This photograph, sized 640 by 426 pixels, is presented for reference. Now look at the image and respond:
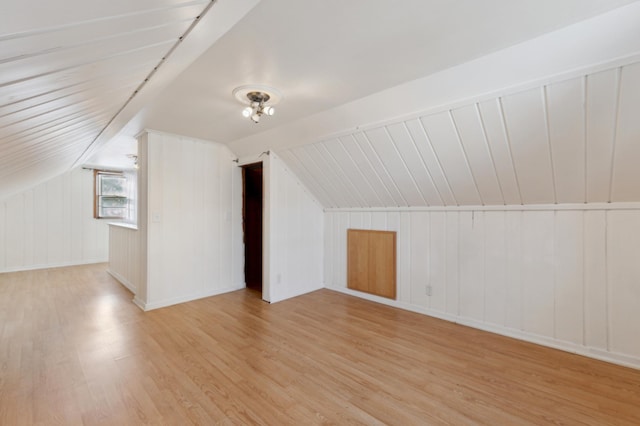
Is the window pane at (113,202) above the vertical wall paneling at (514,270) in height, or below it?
above

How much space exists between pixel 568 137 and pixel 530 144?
0.22m

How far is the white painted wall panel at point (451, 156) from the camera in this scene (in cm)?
237

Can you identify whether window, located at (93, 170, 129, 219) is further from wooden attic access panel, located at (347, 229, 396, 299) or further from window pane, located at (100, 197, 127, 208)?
wooden attic access panel, located at (347, 229, 396, 299)

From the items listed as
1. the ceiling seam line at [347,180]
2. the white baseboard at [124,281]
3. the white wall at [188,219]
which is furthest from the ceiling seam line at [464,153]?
the white baseboard at [124,281]

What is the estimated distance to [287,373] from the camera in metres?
2.10

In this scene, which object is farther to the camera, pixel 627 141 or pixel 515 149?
pixel 515 149

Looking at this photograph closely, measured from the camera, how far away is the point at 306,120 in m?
2.98

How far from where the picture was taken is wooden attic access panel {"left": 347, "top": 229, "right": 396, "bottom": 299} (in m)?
3.64

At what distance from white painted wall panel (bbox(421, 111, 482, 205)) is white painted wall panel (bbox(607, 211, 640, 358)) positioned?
103 cm

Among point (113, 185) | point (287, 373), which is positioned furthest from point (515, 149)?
point (113, 185)

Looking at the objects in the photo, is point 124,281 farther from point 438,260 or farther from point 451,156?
point 451,156

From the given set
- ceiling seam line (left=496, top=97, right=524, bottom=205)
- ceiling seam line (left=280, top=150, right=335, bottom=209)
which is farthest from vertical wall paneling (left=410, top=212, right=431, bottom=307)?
ceiling seam line (left=280, top=150, right=335, bottom=209)

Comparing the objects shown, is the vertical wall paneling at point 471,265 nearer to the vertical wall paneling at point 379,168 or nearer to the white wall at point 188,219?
the vertical wall paneling at point 379,168

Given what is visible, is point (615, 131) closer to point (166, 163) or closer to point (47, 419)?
point (47, 419)
